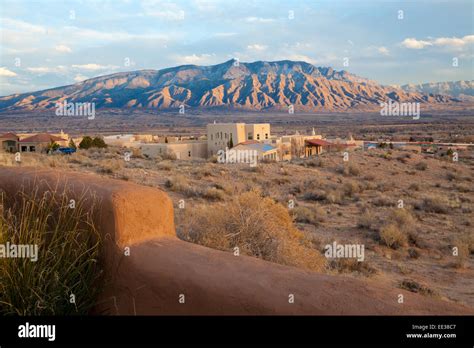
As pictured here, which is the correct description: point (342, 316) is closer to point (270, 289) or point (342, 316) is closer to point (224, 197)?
point (270, 289)

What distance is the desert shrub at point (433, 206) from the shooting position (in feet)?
57.1

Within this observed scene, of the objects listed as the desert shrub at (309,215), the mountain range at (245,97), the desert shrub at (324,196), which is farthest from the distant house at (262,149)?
the mountain range at (245,97)

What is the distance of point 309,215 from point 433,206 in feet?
17.1

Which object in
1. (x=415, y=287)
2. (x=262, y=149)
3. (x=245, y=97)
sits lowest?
(x=415, y=287)

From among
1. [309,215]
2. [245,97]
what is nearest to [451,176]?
[309,215]

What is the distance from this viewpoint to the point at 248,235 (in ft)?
26.9

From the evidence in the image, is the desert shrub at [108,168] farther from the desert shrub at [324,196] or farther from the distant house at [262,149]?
the distant house at [262,149]

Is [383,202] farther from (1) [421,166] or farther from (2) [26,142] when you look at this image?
(2) [26,142]

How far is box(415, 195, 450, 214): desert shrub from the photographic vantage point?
17.4 m

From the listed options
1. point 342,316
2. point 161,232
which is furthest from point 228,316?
point 161,232

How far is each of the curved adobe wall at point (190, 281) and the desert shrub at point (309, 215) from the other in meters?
11.5

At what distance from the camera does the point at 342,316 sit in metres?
2.45

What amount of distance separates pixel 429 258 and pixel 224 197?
23.0 feet
